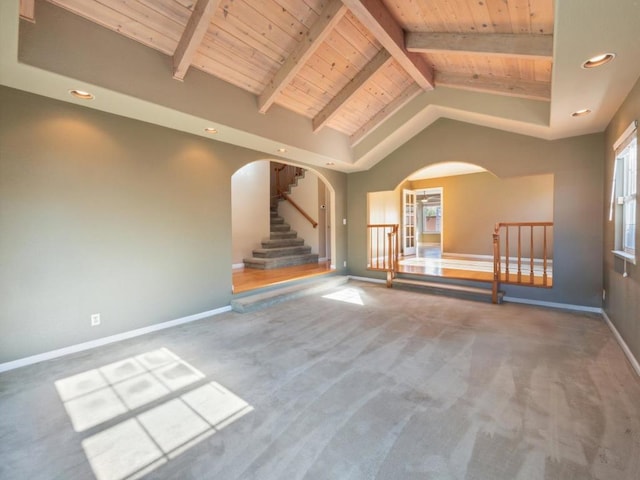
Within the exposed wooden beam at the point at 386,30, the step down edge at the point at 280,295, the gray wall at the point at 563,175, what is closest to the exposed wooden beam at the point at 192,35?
the exposed wooden beam at the point at 386,30

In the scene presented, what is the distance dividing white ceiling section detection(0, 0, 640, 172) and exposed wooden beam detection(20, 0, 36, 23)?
2 cm

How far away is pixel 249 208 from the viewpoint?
7.29 meters

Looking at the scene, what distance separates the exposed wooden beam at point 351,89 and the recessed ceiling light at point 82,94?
2878 millimetres

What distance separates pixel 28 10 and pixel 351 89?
331cm

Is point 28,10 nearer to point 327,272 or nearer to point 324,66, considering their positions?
point 324,66

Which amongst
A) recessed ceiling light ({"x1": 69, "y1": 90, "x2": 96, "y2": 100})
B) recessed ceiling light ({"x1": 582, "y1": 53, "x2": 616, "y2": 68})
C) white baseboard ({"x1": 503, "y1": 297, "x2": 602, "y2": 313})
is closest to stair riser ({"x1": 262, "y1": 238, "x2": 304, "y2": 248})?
recessed ceiling light ({"x1": 69, "y1": 90, "x2": 96, "y2": 100})

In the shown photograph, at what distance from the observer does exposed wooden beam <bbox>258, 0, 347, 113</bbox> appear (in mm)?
2842

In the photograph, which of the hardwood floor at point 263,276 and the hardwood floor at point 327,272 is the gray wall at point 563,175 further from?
the hardwood floor at point 263,276

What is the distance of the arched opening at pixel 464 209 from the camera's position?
7070 millimetres

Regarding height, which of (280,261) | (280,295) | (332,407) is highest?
(280,261)

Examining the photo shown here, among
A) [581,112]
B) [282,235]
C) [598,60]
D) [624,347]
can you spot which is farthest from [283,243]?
[598,60]

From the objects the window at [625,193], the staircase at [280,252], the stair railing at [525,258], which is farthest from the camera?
the staircase at [280,252]

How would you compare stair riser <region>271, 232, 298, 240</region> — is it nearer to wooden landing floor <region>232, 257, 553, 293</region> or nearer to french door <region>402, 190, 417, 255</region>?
wooden landing floor <region>232, 257, 553, 293</region>

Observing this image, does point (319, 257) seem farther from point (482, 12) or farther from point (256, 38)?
point (482, 12)
